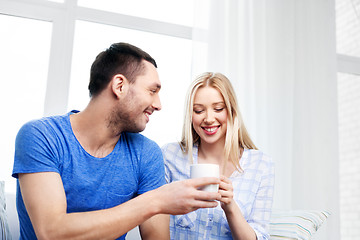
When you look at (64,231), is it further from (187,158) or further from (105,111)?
(187,158)

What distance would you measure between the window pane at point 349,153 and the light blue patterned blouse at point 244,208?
192 centimetres

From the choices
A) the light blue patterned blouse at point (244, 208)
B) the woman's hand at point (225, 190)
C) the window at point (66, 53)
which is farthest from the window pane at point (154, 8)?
the woman's hand at point (225, 190)

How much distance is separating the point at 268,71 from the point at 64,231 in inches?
86.5

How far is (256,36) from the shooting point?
2.84m

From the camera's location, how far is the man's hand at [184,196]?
107cm

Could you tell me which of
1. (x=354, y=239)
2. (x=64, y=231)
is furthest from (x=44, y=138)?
(x=354, y=239)

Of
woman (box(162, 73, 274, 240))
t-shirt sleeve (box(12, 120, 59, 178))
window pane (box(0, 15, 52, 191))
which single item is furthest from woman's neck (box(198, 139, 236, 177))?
window pane (box(0, 15, 52, 191))

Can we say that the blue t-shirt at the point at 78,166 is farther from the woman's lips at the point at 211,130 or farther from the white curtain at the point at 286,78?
the white curtain at the point at 286,78

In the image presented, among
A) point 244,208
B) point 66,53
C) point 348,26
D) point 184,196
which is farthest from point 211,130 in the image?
point 348,26

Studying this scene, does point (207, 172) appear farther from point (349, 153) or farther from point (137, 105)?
point (349, 153)

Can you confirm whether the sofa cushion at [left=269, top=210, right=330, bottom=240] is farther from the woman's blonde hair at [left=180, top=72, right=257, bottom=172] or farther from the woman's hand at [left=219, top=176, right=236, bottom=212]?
the woman's hand at [left=219, top=176, right=236, bottom=212]

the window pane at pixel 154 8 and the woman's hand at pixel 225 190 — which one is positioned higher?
the window pane at pixel 154 8

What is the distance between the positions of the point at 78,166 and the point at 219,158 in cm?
76

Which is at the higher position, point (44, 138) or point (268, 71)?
point (268, 71)
